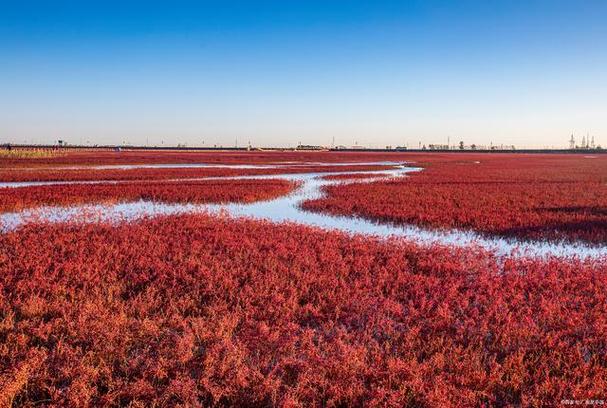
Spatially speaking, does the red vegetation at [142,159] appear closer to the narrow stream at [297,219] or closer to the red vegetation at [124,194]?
the red vegetation at [124,194]

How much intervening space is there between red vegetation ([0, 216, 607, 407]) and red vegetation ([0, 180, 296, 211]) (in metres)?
9.96

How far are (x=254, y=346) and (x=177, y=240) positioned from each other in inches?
281

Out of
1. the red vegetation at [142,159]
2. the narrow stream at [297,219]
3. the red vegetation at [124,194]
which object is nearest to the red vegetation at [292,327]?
the narrow stream at [297,219]

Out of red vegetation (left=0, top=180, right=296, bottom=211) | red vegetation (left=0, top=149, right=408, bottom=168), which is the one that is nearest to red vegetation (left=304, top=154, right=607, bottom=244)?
red vegetation (left=0, top=180, right=296, bottom=211)

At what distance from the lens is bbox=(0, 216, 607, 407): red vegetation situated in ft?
16.0

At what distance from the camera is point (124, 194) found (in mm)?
23891

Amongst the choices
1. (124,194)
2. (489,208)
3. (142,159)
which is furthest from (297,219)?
(142,159)

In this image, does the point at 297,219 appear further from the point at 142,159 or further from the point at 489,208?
the point at 142,159

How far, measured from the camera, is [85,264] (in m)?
9.51

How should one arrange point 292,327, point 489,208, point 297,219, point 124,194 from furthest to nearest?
1. point 124,194
2. point 489,208
3. point 297,219
4. point 292,327

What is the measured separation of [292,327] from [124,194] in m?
19.9

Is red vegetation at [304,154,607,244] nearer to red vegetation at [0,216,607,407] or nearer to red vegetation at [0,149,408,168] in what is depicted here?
red vegetation at [0,216,607,407]

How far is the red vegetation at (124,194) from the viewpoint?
2066 cm

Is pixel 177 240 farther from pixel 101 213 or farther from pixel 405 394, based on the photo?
pixel 405 394
